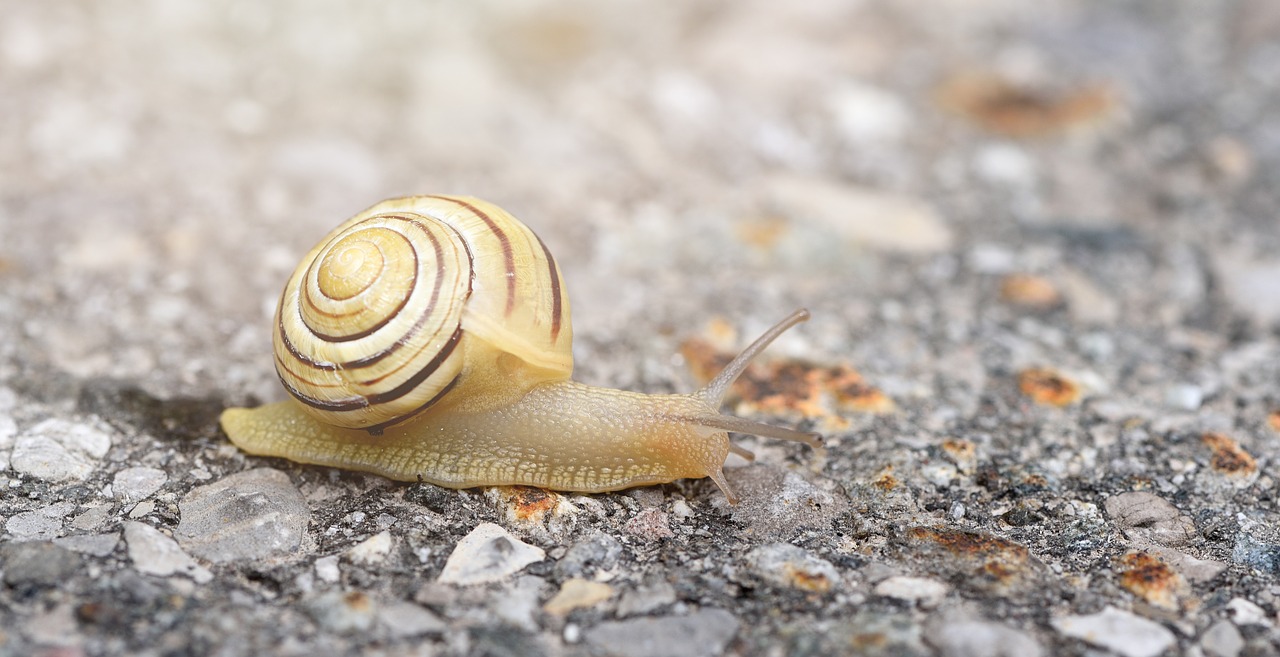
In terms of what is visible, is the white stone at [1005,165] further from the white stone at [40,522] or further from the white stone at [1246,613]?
the white stone at [40,522]

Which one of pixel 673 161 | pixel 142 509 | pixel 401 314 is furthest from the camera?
pixel 673 161

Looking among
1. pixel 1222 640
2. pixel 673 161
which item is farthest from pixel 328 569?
pixel 673 161

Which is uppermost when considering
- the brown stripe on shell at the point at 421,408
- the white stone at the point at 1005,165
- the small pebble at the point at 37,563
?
the white stone at the point at 1005,165

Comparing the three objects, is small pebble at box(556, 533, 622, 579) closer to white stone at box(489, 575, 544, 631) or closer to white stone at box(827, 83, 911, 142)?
white stone at box(489, 575, 544, 631)

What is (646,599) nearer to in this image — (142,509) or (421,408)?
(421,408)

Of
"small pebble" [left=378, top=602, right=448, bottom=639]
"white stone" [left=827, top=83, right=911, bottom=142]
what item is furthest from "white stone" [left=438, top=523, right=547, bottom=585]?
"white stone" [left=827, top=83, right=911, bottom=142]

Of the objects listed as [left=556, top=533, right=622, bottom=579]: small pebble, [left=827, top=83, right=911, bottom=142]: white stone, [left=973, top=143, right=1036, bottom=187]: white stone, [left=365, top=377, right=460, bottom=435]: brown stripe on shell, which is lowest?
[left=556, top=533, right=622, bottom=579]: small pebble

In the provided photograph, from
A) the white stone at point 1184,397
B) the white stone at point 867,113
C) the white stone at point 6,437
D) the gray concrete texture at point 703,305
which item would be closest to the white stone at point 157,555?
the gray concrete texture at point 703,305
